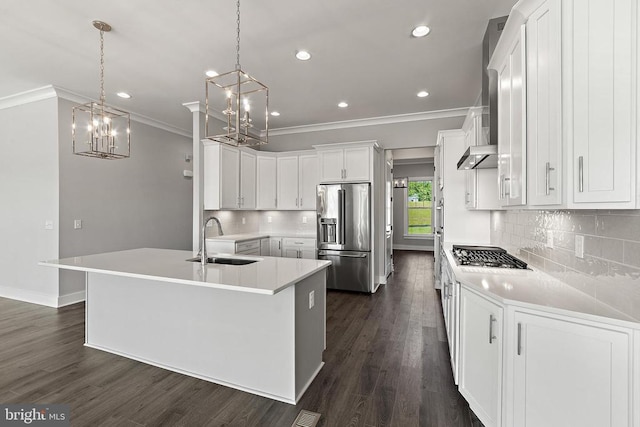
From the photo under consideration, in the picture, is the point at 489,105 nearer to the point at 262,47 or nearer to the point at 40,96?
the point at 262,47

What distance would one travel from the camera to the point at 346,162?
5.03 metres

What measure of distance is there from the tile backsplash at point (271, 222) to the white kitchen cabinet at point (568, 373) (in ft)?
14.8

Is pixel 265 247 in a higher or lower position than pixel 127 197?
lower

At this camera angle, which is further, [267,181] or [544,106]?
[267,181]

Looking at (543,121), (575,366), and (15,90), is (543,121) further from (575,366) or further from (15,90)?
(15,90)

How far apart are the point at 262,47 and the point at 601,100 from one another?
274 cm

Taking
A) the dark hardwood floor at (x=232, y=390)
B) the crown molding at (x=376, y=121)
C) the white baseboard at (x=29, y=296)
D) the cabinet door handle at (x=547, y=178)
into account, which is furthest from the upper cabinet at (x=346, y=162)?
the white baseboard at (x=29, y=296)

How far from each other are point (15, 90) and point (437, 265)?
6801 mm

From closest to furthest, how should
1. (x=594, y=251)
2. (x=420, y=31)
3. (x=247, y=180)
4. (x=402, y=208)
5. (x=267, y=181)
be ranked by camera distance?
1. (x=594, y=251)
2. (x=420, y=31)
3. (x=247, y=180)
4. (x=267, y=181)
5. (x=402, y=208)

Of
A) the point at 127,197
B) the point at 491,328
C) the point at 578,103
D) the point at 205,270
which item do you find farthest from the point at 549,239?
the point at 127,197

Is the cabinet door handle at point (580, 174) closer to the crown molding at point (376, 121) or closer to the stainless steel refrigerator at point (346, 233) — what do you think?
the stainless steel refrigerator at point (346, 233)

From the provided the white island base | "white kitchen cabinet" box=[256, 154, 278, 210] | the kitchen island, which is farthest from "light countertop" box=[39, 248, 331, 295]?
"white kitchen cabinet" box=[256, 154, 278, 210]

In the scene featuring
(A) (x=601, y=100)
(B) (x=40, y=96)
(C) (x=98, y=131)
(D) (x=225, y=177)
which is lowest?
(A) (x=601, y=100)

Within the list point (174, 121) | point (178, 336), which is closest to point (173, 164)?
point (174, 121)
